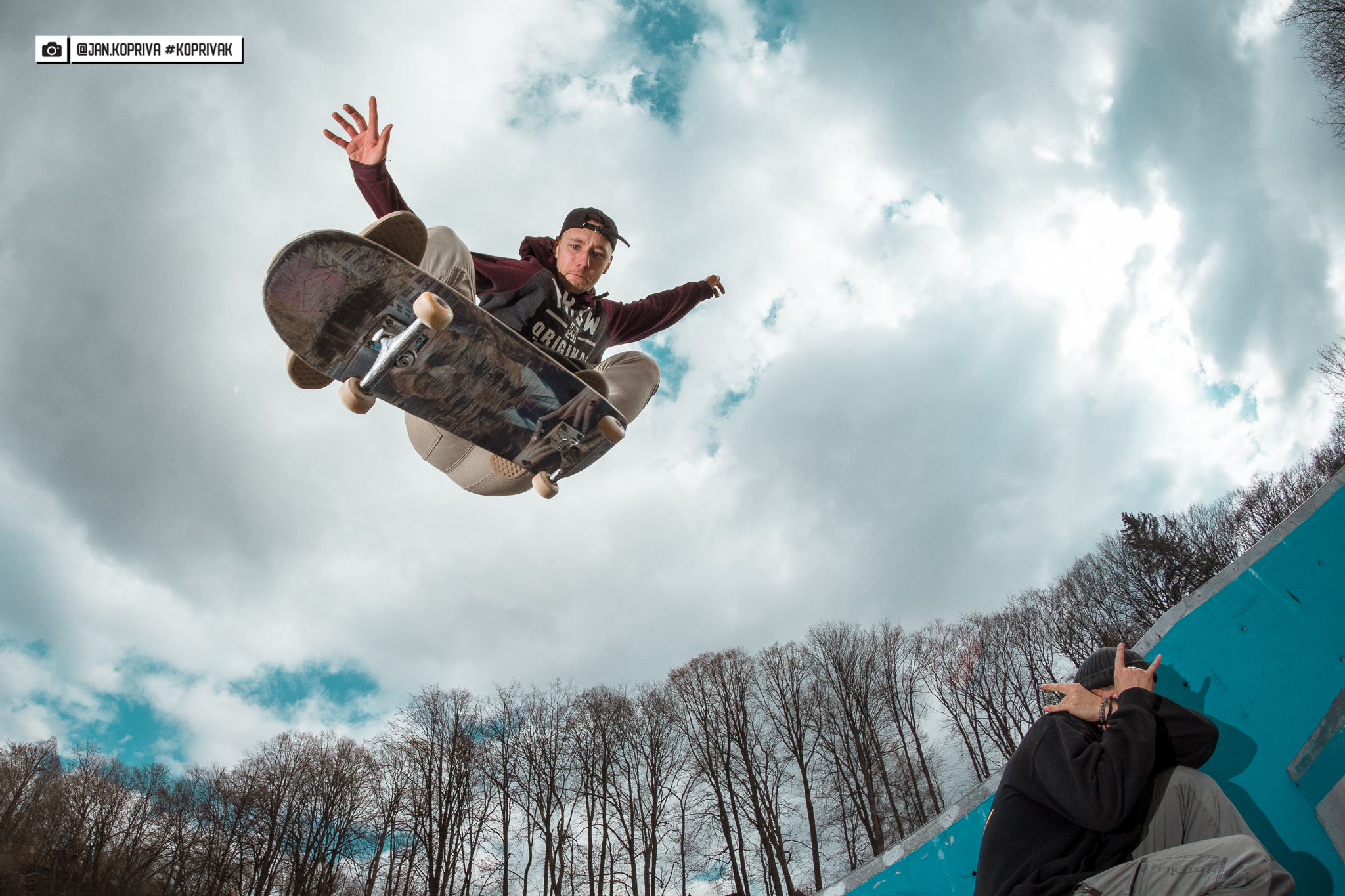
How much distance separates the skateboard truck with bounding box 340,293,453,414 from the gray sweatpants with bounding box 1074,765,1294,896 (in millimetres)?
3960

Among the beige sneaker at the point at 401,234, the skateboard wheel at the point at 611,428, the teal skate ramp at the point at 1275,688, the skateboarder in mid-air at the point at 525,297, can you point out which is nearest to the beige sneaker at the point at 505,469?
the skateboarder in mid-air at the point at 525,297

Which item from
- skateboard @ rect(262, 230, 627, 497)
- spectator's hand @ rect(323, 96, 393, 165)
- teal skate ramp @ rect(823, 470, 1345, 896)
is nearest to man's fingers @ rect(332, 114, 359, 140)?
spectator's hand @ rect(323, 96, 393, 165)

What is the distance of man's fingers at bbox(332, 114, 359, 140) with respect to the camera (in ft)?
12.9

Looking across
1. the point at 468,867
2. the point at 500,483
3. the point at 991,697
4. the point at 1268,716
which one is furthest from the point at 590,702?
the point at 1268,716

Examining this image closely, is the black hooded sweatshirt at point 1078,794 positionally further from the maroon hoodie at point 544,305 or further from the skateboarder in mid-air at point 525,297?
the maroon hoodie at point 544,305

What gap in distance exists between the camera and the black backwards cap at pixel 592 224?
192 inches

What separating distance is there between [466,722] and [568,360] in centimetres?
2771

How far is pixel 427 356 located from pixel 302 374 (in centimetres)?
96

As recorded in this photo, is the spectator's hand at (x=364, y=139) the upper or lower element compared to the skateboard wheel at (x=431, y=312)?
upper

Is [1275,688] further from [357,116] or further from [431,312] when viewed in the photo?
[357,116]

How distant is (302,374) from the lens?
430 centimetres

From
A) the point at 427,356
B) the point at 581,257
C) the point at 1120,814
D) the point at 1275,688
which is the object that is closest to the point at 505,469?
the point at 427,356

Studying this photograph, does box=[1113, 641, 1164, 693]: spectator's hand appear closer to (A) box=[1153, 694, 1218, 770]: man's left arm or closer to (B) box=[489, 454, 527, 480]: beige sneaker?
(A) box=[1153, 694, 1218, 770]: man's left arm

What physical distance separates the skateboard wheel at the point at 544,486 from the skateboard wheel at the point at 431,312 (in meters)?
1.40
